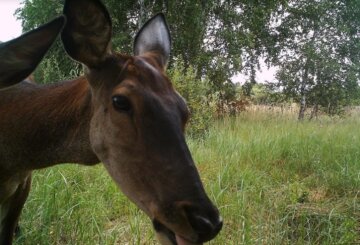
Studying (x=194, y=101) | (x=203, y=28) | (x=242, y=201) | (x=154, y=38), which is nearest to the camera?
(x=154, y=38)

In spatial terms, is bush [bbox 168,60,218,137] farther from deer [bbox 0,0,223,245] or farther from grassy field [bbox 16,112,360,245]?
deer [bbox 0,0,223,245]

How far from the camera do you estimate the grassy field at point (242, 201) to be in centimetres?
312

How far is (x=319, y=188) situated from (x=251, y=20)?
1268 centimetres

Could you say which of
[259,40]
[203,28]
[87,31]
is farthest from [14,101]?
[259,40]

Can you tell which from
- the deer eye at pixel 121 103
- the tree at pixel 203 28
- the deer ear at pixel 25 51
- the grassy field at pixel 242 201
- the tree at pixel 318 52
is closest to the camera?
the deer ear at pixel 25 51

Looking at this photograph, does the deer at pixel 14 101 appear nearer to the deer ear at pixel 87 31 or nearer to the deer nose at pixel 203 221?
the deer ear at pixel 87 31

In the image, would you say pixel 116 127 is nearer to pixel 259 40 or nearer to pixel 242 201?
pixel 242 201

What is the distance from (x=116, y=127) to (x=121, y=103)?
111mm

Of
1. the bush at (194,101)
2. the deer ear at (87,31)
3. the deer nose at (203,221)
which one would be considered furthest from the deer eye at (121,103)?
the bush at (194,101)

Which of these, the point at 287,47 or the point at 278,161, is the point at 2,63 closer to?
the point at 278,161

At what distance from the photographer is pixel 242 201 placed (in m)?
3.48

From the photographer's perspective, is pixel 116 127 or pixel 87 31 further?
pixel 87 31

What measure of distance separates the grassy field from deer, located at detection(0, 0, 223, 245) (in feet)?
3.32

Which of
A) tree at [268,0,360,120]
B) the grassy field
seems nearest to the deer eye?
the grassy field
